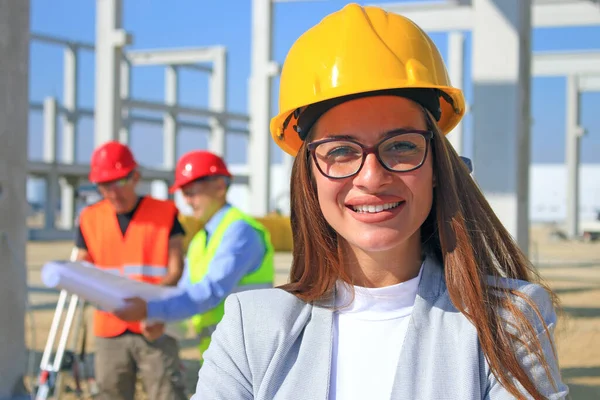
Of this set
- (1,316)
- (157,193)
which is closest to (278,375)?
(1,316)

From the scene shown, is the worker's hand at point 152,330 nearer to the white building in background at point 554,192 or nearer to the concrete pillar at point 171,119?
the concrete pillar at point 171,119

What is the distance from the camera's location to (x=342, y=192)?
64.0 inches

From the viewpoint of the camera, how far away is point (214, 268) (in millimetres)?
4141

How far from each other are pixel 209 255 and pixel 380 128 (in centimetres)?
289

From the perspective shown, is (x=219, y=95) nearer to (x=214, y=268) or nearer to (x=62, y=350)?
(x=62, y=350)

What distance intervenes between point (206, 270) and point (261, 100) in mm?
17500

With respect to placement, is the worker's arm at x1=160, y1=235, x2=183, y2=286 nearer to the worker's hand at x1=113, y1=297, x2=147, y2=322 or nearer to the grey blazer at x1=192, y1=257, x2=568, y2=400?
the worker's hand at x1=113, y1=297, x2=147, y2=322

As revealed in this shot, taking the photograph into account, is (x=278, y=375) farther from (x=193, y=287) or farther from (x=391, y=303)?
(x=193, y=287)

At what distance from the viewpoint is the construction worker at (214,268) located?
412cm

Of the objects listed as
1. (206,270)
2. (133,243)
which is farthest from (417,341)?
(133,243)

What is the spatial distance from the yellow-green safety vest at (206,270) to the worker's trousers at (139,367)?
566 mm

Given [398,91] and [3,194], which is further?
[3,194]

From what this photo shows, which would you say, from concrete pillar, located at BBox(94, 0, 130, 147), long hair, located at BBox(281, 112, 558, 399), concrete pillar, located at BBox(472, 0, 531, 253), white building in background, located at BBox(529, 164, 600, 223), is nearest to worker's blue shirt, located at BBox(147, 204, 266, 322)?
long hair, located at BBox(281, 112, 558, 399)

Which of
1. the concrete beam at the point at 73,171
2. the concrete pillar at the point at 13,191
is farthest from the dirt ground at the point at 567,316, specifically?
the concrete beam at the point at 73,171
